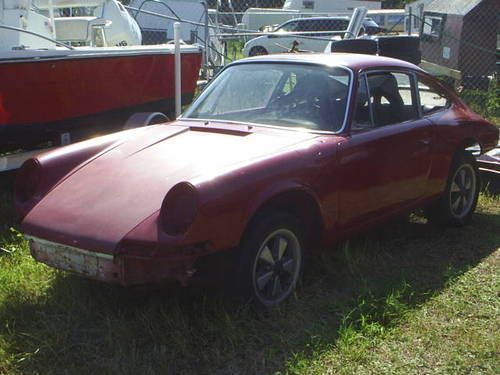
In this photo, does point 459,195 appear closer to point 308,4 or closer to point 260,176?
point 260,176

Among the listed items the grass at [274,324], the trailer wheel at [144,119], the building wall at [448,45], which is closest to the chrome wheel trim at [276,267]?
the grass at [274,324]

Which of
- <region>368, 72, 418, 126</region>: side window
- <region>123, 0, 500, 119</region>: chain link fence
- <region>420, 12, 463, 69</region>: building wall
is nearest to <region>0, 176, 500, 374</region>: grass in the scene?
<region>368, 72, 418, 126</region>: side window

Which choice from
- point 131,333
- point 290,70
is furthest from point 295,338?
point 290,70

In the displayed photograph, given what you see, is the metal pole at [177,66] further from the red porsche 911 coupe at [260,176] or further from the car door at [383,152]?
the car door at [383,152]

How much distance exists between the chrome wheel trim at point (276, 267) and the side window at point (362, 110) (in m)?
0.94

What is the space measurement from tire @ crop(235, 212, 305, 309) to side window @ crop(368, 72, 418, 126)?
118 cm

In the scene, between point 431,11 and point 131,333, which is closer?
point 131,333

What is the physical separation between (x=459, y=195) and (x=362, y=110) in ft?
5.04

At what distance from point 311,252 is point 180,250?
1119 millimetres

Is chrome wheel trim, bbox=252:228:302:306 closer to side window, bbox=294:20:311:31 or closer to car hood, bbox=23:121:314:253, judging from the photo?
car hood, bbox=23:121:314:253

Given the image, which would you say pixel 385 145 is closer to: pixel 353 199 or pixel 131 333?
pixel 353 199

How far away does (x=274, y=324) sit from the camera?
3.50 metres

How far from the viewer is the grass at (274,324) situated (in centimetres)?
317

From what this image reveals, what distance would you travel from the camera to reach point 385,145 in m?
4.32
